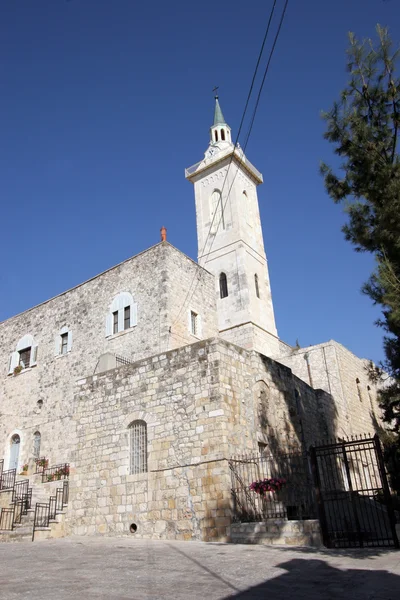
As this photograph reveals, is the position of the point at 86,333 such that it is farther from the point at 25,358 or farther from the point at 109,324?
the point at 25,358

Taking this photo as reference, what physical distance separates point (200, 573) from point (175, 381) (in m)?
6.43

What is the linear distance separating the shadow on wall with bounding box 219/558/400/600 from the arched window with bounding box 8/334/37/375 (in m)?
19.5

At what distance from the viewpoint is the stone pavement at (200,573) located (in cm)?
605

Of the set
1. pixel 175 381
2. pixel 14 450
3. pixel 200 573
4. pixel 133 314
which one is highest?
pixel 133 314

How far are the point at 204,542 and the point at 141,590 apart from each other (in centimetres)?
539

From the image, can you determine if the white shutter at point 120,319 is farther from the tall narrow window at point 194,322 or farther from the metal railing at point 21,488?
→ the metal railing at point 21,488

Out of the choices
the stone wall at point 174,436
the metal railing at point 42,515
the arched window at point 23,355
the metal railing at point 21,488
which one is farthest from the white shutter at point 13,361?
the stone wall at point 174,436

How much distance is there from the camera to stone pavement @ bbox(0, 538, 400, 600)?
6047 mm

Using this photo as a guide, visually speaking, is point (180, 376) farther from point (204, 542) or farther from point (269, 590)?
point (269, 590)

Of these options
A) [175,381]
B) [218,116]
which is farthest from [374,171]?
[218,116]

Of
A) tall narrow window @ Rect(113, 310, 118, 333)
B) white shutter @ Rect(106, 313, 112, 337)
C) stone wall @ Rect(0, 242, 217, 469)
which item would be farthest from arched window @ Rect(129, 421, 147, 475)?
white shutter @ Rect(106, 313, 112, 337)

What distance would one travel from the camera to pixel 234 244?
91.4 feet

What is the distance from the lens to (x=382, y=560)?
8188mm

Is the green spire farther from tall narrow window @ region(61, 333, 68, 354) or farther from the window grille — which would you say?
the window grille
